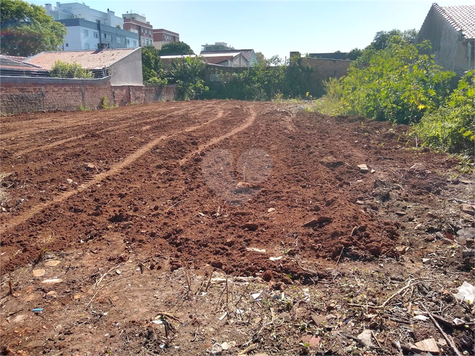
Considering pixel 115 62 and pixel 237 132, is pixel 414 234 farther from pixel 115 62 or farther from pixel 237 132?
pixel 115 62

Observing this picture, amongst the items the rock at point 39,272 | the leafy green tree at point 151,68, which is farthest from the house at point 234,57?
the rock at point 39,272

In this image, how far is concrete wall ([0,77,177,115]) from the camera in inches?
611

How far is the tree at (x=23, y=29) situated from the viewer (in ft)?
116

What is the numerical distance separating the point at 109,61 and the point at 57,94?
34.7 ft

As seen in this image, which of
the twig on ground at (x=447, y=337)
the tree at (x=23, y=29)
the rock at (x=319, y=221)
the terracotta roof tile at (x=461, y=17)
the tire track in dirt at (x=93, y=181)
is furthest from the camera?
the tree at (x=23, y=29)

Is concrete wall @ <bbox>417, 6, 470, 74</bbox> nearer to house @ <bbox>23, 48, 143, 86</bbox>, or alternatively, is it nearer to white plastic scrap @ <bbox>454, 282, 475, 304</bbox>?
white plastic scrap @ <bbox>454, 282, 475, 304</bbox>

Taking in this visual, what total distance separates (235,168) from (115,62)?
2247 centimetres

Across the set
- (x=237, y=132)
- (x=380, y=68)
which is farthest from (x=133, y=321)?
(x=380, y=68)

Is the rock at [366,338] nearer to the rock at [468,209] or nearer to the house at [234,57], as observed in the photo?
the rock at [468,209]

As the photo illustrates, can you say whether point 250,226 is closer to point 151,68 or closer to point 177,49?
point 151,68

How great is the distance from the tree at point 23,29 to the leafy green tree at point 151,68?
12308 millimetres

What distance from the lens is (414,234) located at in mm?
4508

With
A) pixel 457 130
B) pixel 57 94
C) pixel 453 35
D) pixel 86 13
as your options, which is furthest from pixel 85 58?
pixel 86 13

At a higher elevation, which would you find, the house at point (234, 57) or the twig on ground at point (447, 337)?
the house at point (234, 57)
